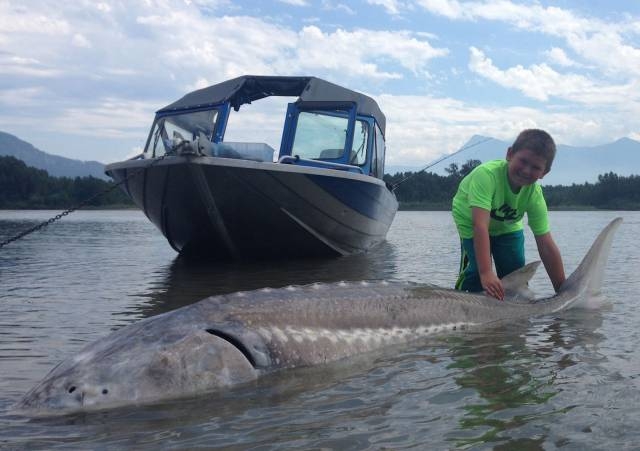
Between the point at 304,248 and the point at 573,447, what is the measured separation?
26.3ft

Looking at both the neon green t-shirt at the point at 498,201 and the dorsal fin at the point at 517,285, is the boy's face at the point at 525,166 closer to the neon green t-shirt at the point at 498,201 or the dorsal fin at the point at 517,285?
the neon green t-shirt at the point at 498,201

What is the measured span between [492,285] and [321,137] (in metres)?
6.50

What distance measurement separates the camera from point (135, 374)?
2.90m

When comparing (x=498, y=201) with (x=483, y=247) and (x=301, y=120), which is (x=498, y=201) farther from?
(x=301, y=120)

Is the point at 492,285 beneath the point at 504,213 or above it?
beneath

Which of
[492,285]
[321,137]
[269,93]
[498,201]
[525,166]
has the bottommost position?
[492,285]

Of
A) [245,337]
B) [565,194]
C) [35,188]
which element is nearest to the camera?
[245,337]

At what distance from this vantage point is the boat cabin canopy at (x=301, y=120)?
10.6m

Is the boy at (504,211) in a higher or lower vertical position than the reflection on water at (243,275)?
higher

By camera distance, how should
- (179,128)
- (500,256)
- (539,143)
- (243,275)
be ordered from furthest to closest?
(179,128) → (243,275) → (500,256) → (539,143)

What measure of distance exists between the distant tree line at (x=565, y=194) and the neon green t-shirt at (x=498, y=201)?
55091 millimetres

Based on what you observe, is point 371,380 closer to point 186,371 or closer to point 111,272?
point 186,371

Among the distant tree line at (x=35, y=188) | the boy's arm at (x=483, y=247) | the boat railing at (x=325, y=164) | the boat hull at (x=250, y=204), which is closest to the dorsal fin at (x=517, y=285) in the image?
the boy's arm at (x=483, y=247)

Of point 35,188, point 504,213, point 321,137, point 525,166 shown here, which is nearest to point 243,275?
point 321,137
